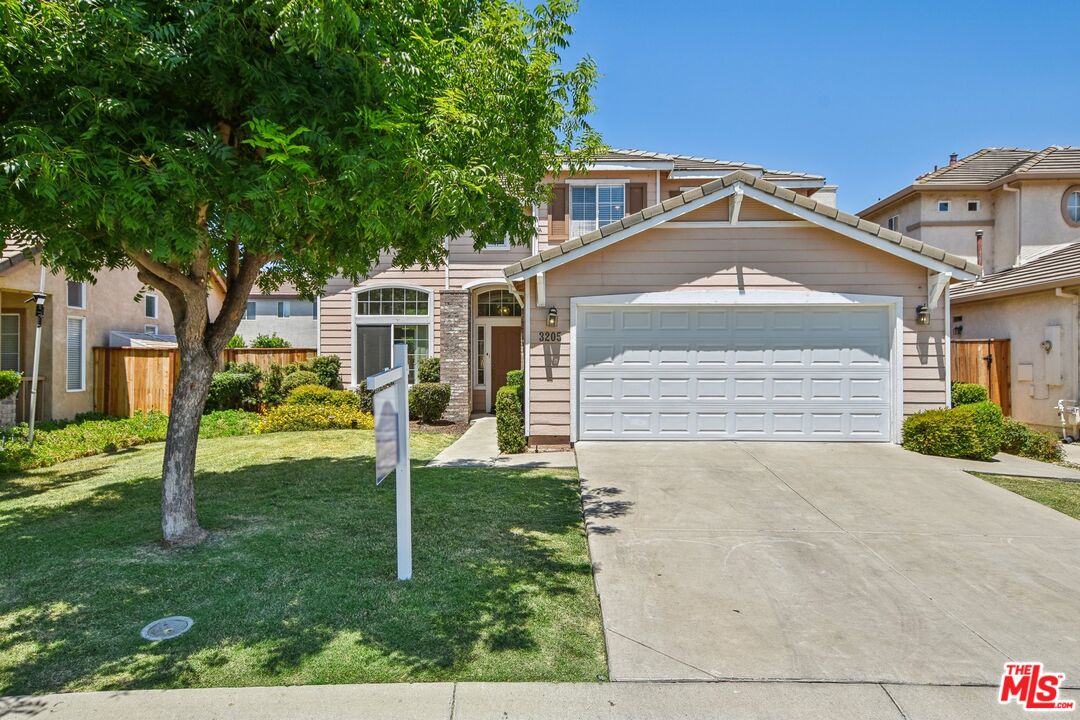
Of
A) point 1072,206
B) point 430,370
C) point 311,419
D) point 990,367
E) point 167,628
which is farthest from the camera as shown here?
point 1072,206

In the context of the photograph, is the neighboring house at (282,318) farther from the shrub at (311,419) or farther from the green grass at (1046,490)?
the green grass at (1046,490)

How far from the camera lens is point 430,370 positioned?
14234mm

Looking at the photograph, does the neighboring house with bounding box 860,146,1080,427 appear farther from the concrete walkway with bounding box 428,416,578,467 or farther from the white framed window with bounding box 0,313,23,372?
the white framed window with bounding box 0,313,23,372

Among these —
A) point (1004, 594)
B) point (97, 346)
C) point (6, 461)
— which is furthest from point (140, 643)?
point (97, 346)

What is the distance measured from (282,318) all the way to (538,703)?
2936 cm

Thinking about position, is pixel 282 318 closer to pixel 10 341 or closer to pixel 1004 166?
pixel 10 341

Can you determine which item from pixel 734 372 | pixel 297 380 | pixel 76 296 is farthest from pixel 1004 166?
pixel 76 296

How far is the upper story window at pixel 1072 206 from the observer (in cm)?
1658

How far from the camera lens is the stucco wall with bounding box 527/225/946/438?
9336 mm

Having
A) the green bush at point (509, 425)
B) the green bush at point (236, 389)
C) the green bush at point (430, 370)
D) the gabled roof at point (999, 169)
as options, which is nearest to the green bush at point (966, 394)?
the green bush at point (509, 425)

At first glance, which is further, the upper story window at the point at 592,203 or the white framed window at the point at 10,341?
the upper story window at the point at 592,203

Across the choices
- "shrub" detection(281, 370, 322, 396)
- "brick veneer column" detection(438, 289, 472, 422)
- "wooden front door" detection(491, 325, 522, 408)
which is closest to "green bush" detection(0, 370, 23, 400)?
"shrub" detection(281, 370, 322, 396)

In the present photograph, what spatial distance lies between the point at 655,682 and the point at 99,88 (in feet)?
16.7

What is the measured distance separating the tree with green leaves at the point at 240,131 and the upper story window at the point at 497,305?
899 cm
